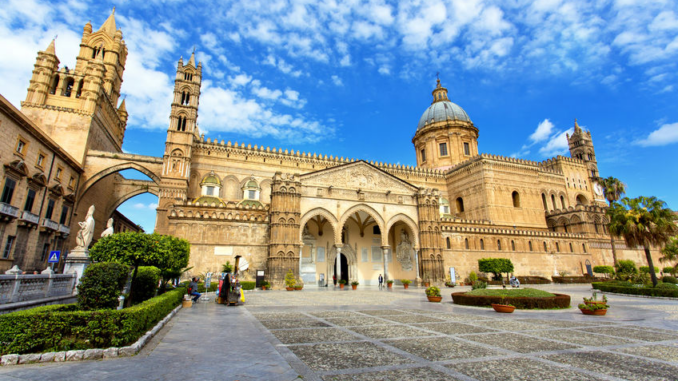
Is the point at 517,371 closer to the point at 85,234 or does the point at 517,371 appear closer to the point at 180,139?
the point at 85,234

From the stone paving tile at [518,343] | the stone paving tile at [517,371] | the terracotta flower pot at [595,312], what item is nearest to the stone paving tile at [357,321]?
the stone paving tile at [518,343]

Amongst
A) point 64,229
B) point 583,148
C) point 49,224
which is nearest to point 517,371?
point 49,224

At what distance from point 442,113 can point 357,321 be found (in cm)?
5101

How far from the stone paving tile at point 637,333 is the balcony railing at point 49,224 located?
36003 millimetres

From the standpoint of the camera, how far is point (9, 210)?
882 inches

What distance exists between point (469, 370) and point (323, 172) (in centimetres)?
2701

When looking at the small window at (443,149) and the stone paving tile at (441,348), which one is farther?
the small window at (443,149)

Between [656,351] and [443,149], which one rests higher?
[443,149]

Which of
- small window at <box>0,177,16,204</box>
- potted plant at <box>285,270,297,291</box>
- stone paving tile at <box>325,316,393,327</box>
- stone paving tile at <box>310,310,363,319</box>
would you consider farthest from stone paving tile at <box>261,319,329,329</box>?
small window at <box>0,177,16,204</box>

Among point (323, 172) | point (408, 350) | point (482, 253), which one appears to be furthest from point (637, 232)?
point (408, 350)

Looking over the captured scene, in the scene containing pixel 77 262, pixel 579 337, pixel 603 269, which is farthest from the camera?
pixel 603 269

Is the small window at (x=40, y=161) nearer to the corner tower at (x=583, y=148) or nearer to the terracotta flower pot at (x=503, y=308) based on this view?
the terracotta flower pot at (x=503, y=308)

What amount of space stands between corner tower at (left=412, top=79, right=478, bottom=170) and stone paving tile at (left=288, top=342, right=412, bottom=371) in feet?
163

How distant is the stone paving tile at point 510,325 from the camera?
9680 mm
